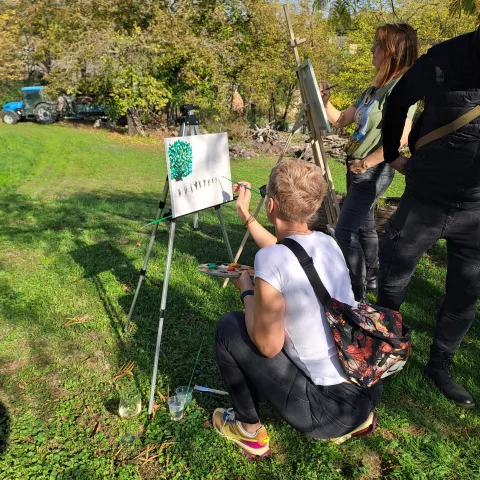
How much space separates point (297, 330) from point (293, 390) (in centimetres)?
30

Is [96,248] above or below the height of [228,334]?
below

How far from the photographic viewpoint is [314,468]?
2184 millimetres

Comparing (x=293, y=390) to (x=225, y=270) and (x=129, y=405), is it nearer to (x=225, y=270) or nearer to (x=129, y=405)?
(x=225, y=270)

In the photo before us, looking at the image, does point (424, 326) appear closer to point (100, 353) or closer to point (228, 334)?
point (228, 334)

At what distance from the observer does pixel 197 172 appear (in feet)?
9.73

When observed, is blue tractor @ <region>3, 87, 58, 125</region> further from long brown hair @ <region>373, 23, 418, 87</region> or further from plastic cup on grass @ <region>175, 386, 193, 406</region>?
plastic cup on grass @ <region>175, 386, 193, 406</region>

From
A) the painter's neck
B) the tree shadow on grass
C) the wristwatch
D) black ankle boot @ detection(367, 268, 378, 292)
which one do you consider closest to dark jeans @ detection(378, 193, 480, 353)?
the painter's neck

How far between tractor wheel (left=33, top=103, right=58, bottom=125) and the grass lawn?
675 inches

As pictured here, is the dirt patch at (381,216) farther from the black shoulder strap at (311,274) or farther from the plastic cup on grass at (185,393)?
the black shoulder strap at (311,274)

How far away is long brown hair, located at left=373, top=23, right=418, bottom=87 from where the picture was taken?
2.82 meters

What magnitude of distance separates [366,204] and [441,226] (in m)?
1.09

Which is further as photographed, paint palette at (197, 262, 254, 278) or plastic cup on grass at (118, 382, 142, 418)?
plastic cup on grass at (118, 382, 142, 418)

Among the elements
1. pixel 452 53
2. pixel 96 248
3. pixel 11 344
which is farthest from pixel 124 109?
pixel 452 53

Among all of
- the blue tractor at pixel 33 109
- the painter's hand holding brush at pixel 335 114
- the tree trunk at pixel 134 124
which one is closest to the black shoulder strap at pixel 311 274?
the painter's hand holding brush at pixel 335 114
